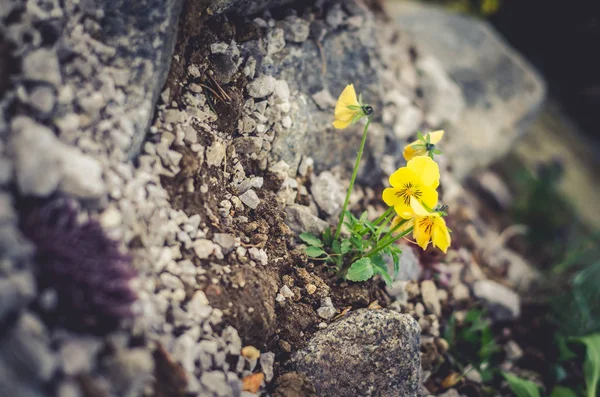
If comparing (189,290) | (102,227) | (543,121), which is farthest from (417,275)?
(543,121)

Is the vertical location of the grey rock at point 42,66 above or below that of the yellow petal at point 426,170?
above

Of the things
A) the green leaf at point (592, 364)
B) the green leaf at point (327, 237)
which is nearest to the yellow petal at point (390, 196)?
the green leaf at point (327, 237)

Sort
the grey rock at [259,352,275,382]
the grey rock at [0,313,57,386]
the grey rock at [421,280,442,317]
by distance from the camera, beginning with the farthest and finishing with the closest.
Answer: the grey rock at [421,280,442,317], the grey rock at [259,352,275,382], the grey rock at [0,313,57,386]

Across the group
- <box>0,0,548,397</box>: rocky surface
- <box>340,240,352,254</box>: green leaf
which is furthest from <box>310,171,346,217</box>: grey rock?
<box>340,240,352,254</box>: green leaf

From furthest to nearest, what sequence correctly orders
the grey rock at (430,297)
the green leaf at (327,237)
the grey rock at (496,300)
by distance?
the grey rock at (496,300) < the grey rock at (430,297) < the green leaf at (327,237)

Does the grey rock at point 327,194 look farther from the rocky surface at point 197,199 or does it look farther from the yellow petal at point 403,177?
the yellow petal at point 403,177

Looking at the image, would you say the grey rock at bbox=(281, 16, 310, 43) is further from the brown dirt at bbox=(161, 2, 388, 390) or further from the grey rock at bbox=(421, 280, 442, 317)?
the grey rock at bbox=(421, 280, 442, 317)
